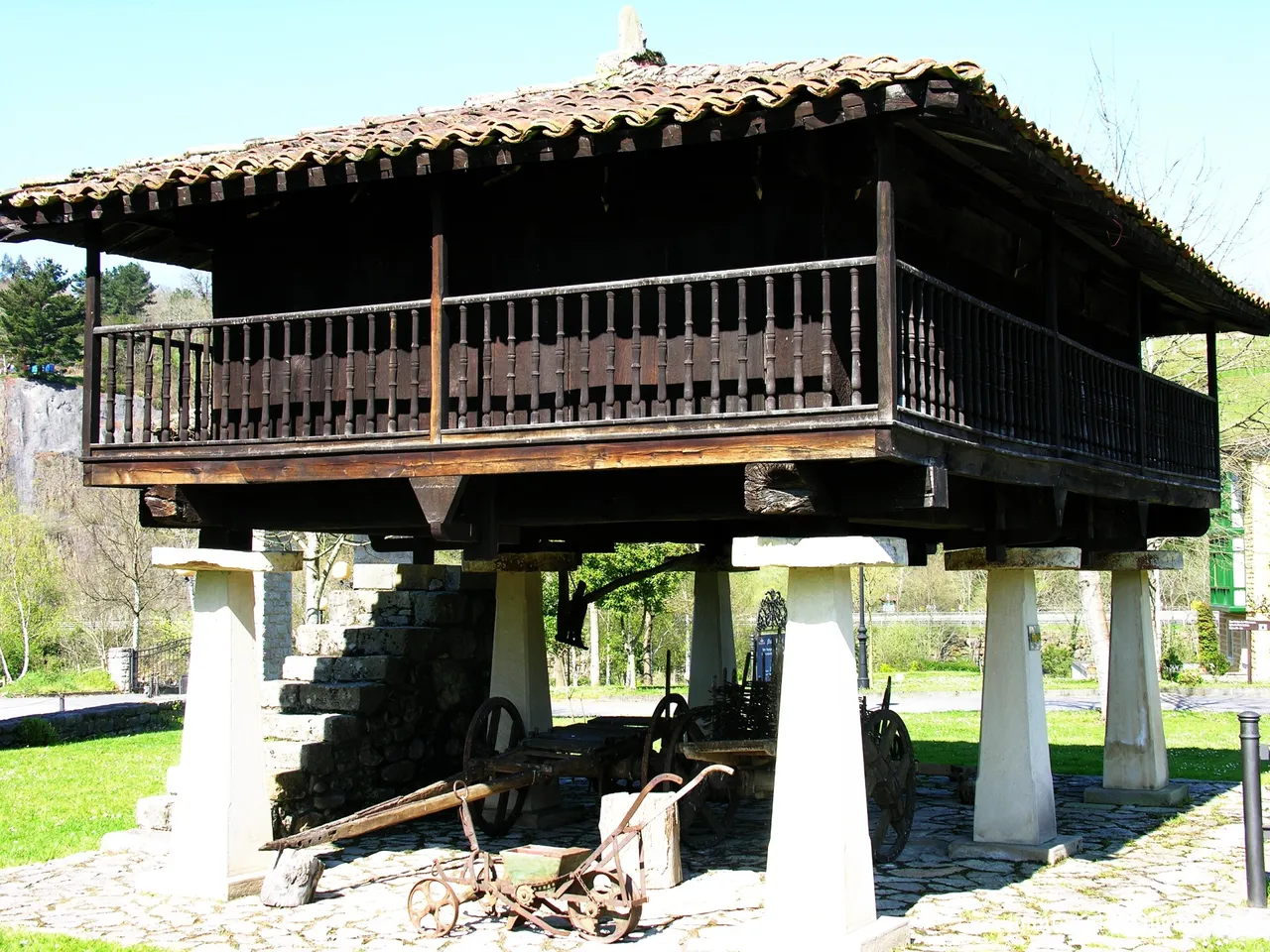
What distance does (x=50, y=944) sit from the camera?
7.18 meters

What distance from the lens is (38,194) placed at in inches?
318

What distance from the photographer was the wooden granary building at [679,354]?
6.68 m

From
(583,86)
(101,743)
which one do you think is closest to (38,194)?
(583,86)

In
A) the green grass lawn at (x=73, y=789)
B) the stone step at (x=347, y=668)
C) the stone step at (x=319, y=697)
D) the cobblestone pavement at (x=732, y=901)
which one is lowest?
the green grass lawn at (x=73, y=789)

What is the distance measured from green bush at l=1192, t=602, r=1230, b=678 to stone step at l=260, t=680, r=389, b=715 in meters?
24.6

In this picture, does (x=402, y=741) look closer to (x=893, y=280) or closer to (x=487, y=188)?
(x=487, y=188)

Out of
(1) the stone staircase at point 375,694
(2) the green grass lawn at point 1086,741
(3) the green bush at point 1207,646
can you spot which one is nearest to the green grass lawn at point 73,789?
(1) the stone staircase at point 375,694

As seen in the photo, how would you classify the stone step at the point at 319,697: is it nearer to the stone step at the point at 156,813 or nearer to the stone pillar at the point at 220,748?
the stone step at the point at 156,813

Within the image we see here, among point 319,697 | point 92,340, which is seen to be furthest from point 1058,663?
point 92,340

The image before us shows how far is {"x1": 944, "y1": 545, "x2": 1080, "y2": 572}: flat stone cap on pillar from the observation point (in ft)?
30.2

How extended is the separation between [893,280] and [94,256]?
16.5ft

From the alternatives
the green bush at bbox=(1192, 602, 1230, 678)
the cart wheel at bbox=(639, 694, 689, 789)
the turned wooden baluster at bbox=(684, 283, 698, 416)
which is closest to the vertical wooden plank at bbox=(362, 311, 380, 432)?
the turned wooden baluster at bbox=(684, 283, 698, 416)

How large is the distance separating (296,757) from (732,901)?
143 inches

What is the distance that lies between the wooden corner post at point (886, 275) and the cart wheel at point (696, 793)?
3726mm
